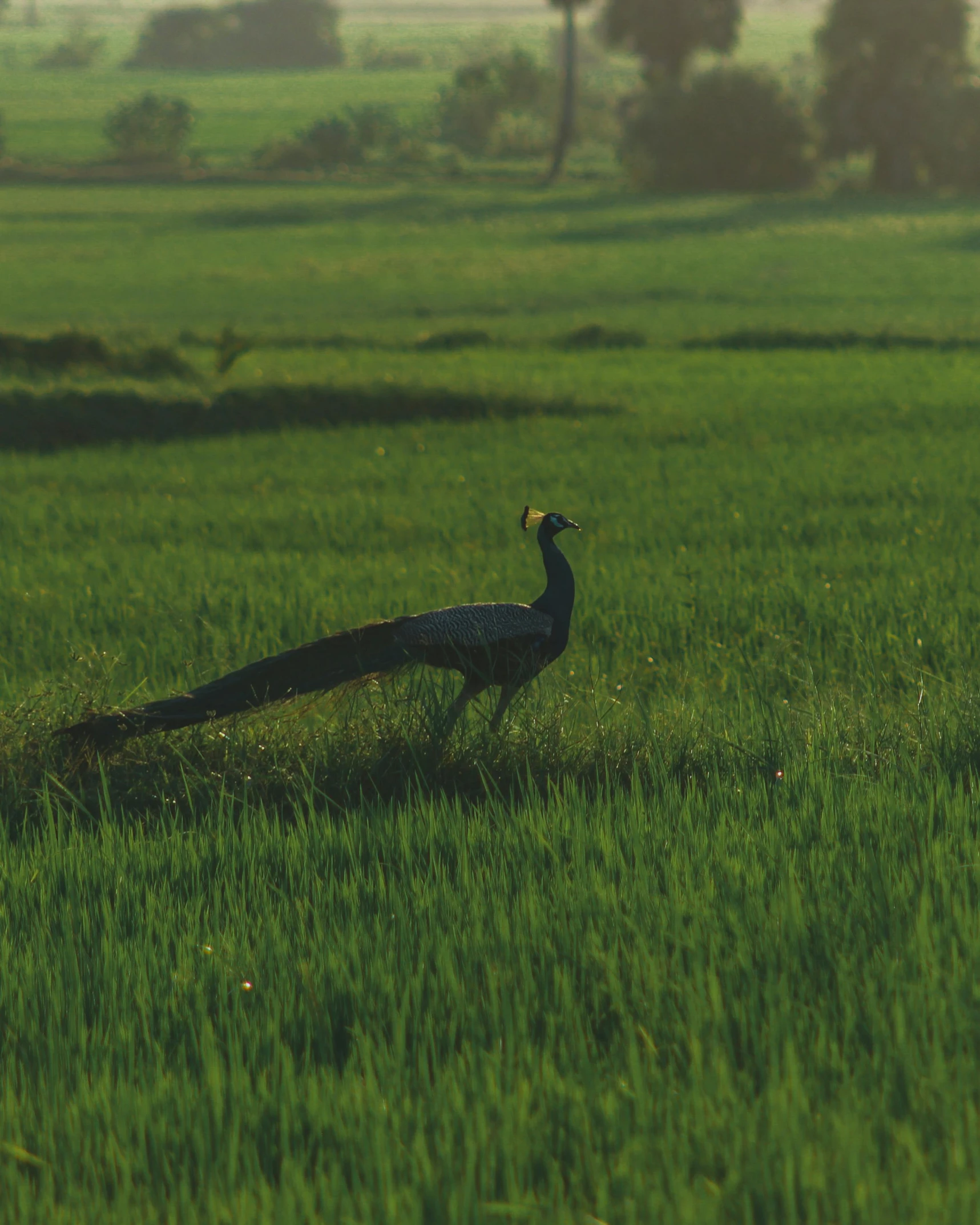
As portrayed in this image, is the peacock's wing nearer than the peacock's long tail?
No

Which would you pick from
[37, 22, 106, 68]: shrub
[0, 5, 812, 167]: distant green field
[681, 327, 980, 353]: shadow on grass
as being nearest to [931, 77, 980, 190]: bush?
[0, 5, 812, 167]: distant green field

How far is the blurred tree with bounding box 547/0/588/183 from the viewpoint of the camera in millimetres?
58156

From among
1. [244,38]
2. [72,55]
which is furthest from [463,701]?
[72,55]

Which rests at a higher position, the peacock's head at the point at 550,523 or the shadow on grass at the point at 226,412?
the peacock's head at the point at 550,523

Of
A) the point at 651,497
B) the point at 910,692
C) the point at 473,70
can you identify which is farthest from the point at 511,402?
the point at 473,70

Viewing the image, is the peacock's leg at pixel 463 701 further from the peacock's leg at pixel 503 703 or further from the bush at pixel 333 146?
the bush at pixel 333 146

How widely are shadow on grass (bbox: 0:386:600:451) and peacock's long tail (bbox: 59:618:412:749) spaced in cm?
1049

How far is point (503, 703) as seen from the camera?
488 centimetres

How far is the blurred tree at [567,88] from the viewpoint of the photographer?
5816cm

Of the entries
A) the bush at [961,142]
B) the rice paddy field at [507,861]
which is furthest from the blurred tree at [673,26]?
the rice paddy field at [507,861]

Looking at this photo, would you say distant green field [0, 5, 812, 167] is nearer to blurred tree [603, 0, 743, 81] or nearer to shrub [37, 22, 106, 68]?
shrub [37, 22, 106, 68]

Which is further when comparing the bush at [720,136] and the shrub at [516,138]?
the shrub at [516,138]

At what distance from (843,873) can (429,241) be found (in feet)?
131

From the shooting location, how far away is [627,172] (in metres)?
61.2
